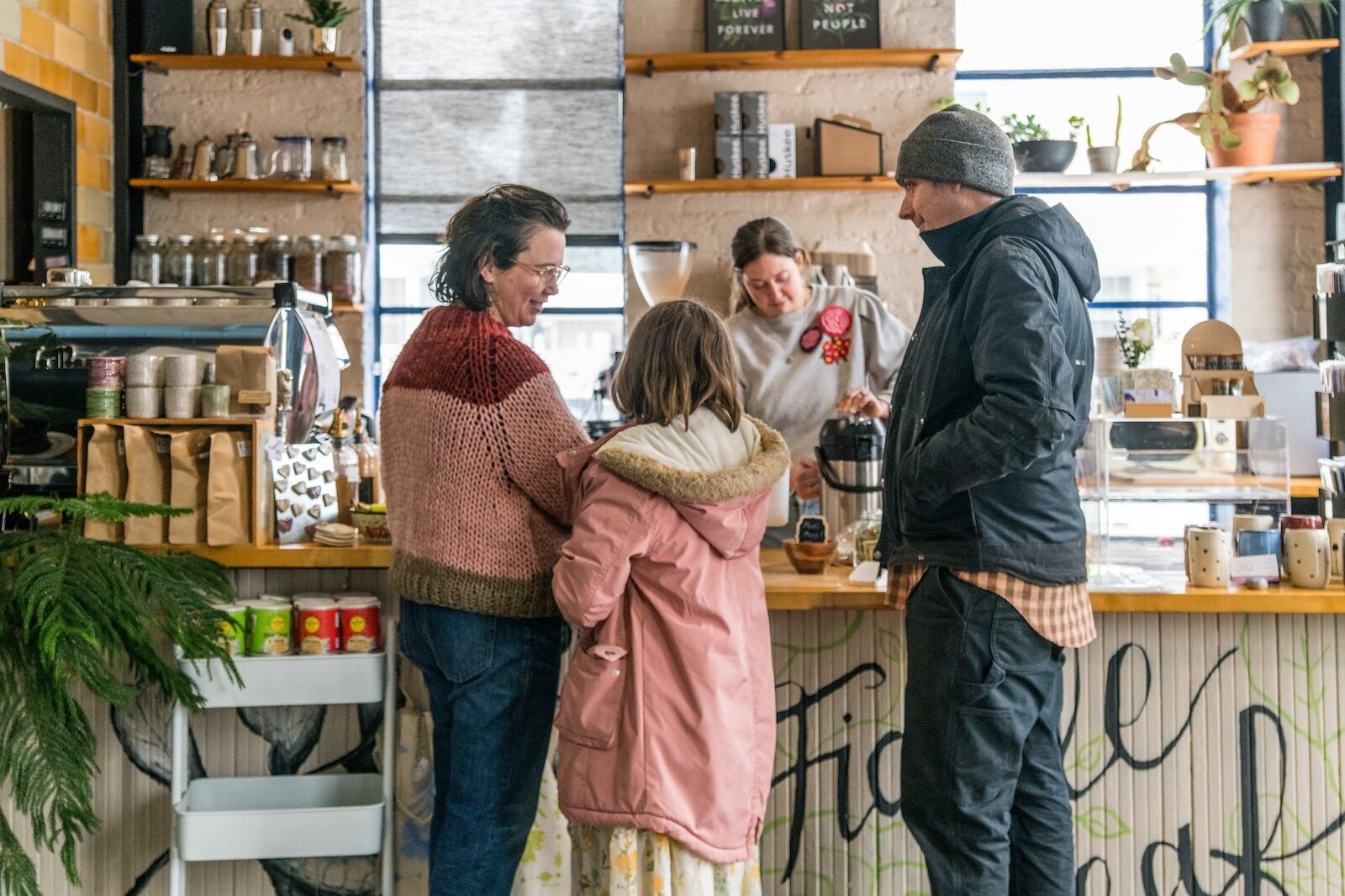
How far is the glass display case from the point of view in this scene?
98.0 inches

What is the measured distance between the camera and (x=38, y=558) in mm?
2184

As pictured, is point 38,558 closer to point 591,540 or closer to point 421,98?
point 591,540

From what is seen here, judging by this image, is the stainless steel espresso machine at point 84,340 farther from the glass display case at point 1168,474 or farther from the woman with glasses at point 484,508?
the glass display case at point 1168,474

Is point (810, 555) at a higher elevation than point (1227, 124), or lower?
lower

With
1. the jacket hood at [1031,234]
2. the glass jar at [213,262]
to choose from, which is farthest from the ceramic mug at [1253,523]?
the glass jar at [213,262]

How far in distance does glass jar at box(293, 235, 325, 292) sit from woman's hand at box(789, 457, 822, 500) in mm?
2688

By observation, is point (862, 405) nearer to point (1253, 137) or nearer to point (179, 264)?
point (1253, 137)

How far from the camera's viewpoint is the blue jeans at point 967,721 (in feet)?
6.40

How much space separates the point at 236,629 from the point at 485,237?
0.92m

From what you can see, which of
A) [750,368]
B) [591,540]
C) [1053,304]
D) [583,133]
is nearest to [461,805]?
[591,540]

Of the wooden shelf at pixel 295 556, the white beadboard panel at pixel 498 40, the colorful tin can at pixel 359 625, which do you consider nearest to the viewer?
the colorful tin can at pixel 359 625

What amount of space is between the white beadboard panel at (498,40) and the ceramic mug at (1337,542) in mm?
3792

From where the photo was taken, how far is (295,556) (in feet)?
8.45

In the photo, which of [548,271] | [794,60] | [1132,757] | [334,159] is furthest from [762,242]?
[334,159]
